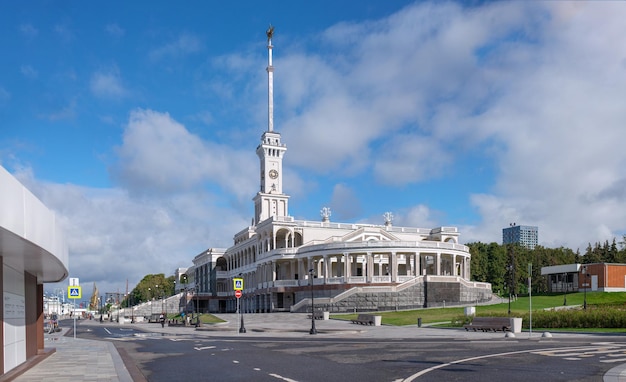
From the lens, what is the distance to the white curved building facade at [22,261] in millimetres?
12344

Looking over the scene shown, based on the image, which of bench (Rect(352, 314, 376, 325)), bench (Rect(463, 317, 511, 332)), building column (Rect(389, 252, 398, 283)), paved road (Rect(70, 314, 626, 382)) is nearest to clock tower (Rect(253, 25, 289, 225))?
building column (Rect(389, 252, 398, 283))

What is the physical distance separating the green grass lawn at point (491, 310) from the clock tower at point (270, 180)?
57287 millimetres

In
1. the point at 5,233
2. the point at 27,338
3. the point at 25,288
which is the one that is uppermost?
the point at 5,233

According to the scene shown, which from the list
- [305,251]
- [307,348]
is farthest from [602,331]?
[305,251]

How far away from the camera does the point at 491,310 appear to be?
6444cm

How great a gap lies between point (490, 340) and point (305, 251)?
63173 mm

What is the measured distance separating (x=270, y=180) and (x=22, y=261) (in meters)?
107

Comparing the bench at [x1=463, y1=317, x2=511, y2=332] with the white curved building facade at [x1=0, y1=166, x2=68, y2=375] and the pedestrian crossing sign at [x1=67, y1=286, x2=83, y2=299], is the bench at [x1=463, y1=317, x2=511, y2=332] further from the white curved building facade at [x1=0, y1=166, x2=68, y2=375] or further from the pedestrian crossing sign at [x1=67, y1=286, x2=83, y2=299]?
the white curved building facade at [x1=0, y1=166, x2=68, y2=375]

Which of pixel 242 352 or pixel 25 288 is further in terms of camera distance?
pixel 242 352

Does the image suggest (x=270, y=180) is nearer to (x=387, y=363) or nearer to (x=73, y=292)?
(x=73, y=292)

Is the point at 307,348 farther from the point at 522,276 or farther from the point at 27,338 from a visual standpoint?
the point at 522,276

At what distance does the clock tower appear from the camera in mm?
124875

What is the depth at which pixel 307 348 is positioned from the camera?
29.7 m

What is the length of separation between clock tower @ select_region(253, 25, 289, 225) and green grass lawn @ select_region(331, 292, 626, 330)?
188 ft
